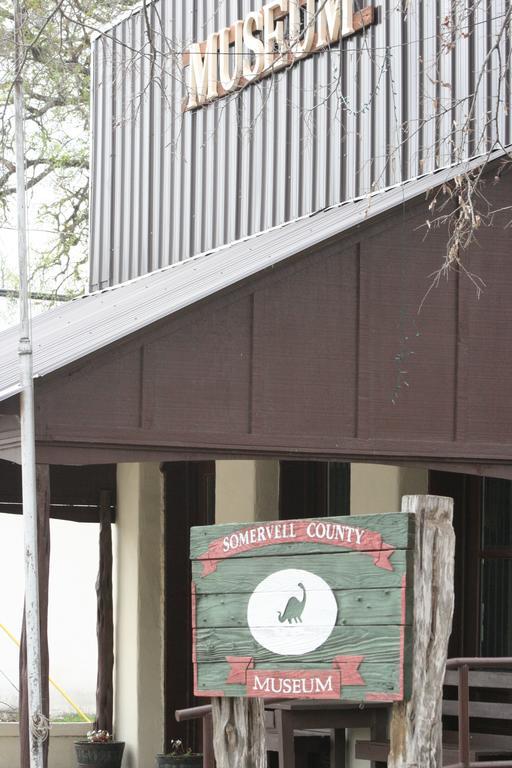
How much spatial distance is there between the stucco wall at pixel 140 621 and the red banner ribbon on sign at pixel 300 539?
680 cm

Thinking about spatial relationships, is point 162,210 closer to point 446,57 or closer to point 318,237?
point 446,57

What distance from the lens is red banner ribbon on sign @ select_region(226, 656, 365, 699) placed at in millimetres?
5477

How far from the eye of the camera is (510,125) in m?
9.30

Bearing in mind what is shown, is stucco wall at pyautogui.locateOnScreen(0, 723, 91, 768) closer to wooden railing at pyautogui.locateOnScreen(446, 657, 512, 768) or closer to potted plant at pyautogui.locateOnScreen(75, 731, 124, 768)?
potted plant at pyautogui.locateOnScreen(75, 731, 124, 768)

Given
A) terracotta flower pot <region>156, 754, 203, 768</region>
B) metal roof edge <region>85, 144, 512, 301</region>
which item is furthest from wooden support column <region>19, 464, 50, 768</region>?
terracotta flower pot <region>156, 754, 203, 768</region>

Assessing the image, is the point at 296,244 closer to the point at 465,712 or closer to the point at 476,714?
the point at 465,712

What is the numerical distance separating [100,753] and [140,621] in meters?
1.20

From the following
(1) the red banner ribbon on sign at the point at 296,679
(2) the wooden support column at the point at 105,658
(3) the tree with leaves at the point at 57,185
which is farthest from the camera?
(3) the tree with leaves at the point at 57,185

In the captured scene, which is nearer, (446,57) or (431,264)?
(431,264)

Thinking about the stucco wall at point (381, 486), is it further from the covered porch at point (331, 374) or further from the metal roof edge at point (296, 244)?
the metal roof edge at point (296, 244)

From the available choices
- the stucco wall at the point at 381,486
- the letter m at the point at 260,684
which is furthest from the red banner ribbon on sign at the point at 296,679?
the stucco wall at the point at 381,486

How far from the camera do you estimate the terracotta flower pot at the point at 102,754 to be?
1266cm

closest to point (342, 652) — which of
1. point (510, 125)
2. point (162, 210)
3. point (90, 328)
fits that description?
point (90, 328)

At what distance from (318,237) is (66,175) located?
59.1 ft
